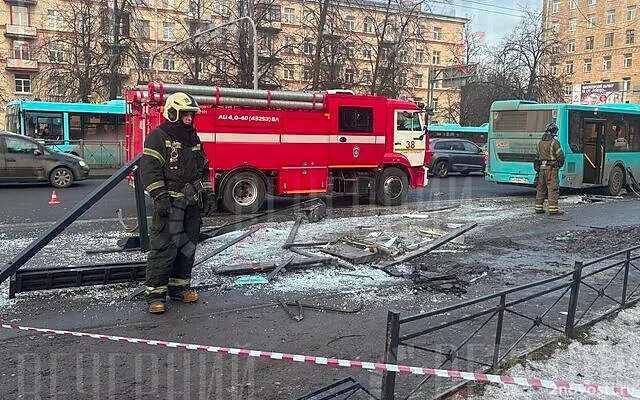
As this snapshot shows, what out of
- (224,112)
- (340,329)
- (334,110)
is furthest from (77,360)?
(334,110)

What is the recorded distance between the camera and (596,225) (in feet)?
35.7

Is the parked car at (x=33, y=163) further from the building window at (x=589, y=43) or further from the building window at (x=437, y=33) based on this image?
the building window at (x=589, y=43)

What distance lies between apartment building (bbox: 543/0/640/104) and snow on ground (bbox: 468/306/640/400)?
2817 inches

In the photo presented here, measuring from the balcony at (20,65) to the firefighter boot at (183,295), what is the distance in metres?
52.1

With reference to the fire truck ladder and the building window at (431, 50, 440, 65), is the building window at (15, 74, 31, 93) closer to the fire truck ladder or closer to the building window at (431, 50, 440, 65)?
the fire truck ladder

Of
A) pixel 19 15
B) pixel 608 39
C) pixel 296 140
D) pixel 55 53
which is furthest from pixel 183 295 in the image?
pixel 608 39

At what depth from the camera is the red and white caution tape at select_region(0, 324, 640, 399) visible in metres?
3.20

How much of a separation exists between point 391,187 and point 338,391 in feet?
34.4

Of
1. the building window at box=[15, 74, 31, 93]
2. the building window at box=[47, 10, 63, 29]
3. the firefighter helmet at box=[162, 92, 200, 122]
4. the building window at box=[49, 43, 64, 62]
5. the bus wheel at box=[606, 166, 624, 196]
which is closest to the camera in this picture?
the firefighter helmet at box=[162, 92, 200, 122]

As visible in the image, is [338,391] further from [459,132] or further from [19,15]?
[19,15]

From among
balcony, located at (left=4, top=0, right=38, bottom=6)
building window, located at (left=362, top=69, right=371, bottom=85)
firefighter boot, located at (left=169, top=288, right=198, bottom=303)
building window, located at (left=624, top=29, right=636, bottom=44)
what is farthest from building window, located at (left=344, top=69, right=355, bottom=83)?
building window, located at (left=624, top=29, right=636, bottom=44)

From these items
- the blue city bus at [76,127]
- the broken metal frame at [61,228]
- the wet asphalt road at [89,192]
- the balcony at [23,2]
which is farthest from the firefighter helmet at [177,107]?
the balcony at [23,2]

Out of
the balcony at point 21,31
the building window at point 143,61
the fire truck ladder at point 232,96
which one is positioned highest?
the balcony at point 21,31

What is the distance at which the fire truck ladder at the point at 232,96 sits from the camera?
10.8 metres
